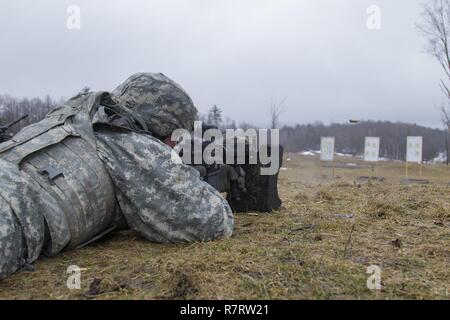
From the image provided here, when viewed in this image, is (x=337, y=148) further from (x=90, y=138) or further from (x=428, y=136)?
(x=90, y=138)

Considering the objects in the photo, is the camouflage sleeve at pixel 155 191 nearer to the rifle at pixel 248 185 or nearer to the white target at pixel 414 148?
the rifle at pixel 248 185

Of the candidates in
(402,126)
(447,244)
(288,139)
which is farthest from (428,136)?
(447,244)

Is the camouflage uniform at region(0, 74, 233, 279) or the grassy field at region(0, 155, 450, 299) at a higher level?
the camouflage uniform at region(0, 74, 233, 279)

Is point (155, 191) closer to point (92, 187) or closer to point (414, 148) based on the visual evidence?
point (92, 187)

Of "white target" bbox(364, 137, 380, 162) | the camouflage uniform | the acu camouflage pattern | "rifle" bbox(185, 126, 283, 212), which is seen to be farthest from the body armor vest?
"white target" bbox(364, 137, 380, 162)

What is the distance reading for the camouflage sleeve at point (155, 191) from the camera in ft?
8.34

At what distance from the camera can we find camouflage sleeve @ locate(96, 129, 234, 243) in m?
2.54

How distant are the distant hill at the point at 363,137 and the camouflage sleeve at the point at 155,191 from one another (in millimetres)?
80299

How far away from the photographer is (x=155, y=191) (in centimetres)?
256

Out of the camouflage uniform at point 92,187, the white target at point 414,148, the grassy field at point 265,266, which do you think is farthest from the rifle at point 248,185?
the white target at point 414,148

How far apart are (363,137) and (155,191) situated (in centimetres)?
9435

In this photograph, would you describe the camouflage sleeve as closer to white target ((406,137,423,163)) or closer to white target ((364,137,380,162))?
white target ((406,137,423,163))

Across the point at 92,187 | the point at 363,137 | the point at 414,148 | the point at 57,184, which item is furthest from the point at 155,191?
the point at 363,137
